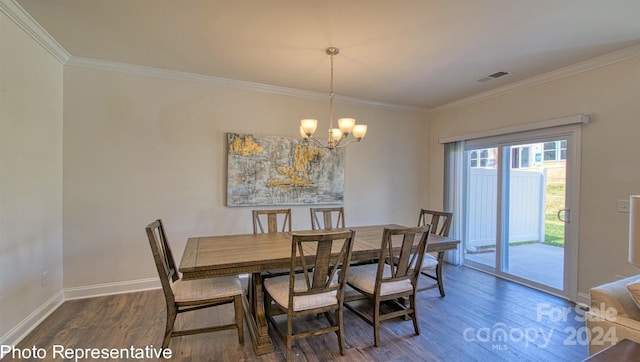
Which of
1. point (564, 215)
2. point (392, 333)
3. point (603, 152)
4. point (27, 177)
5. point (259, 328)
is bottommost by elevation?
point (392, 333)

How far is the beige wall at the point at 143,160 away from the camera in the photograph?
3.21m

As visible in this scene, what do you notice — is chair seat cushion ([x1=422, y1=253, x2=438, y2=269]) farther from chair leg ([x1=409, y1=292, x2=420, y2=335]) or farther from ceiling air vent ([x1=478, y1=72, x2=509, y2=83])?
ceiling air vent ([x1=478, y1=72, x2=509, y2=83])

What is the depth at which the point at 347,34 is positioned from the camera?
8.50ft

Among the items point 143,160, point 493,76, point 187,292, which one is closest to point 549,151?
point 493,76

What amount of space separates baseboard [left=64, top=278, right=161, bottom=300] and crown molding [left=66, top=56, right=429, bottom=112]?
95.1 inches

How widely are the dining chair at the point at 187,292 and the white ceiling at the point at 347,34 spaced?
5.53ft

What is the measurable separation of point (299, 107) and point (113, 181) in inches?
97.3

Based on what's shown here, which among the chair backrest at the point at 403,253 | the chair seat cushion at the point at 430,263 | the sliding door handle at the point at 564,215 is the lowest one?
the chair seat cushion at the point at 430,263

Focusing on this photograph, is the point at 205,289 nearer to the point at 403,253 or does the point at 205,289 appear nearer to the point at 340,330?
the point at 340,330

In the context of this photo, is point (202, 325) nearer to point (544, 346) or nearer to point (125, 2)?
→ point (125, 2)

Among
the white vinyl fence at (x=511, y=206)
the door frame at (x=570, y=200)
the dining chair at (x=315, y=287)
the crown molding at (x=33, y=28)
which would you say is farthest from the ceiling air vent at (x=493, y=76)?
the crown molding at (x=33, y=28)

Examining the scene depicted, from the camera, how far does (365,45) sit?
2.80 meters

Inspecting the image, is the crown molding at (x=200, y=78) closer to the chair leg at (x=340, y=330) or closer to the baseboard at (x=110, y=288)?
the baseboard at (x=110, y=288)

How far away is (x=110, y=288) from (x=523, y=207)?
519cm
